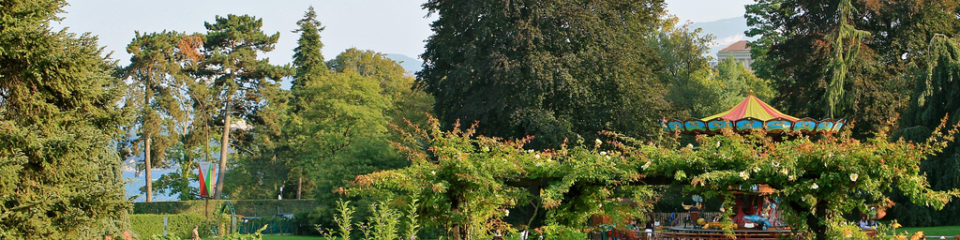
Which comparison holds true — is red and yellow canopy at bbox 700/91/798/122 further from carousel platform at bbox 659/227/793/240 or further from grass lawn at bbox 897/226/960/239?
grass lawn at bbox 897/226/960/239

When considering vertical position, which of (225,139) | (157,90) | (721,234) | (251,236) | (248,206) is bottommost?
(721,234)

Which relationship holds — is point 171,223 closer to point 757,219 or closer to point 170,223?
point 170,223

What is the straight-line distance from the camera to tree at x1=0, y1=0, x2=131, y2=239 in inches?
517

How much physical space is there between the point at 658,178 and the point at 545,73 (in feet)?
55.2

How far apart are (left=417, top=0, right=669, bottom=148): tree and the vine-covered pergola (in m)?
16.1

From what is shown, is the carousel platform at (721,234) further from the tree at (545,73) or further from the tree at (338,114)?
the tree at (338,114)

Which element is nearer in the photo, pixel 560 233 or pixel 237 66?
pixel 560 233

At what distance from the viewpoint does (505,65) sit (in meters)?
28.6

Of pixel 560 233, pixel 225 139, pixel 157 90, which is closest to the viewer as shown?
pixel 560 233

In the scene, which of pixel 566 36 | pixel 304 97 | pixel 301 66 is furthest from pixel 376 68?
pixel 566 36

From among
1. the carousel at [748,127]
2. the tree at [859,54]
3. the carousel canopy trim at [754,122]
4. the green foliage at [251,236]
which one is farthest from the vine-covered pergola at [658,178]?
the tree at [859,54]

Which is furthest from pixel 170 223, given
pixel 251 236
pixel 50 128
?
pixel 251 236

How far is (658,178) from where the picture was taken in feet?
38.0

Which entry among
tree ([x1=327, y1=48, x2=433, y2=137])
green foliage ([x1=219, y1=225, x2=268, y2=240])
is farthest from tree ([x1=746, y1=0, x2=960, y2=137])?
green foliage ([x1=219, y1=225, x2=268, y2=240])
